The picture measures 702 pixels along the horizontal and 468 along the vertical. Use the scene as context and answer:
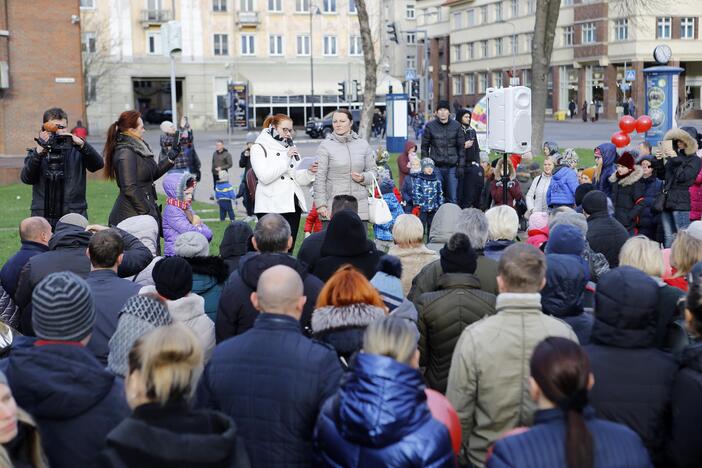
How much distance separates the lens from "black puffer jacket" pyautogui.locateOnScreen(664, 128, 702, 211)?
12219 mm

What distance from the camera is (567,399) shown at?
3.70 meters

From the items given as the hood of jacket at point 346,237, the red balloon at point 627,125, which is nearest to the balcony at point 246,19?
the red balloon at point 627,125

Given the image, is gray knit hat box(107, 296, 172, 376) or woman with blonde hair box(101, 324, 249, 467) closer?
woman with blonde hair box(101, 324, 249, 467)

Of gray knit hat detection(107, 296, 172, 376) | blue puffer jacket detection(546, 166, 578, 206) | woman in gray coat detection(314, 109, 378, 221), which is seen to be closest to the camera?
gray knit hat detection(107, 296, 172, 376)

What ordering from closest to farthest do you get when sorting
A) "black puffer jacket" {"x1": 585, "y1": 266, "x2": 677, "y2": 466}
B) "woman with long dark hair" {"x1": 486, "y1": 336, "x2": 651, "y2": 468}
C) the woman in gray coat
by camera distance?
"woman with long dark hair" {"x1": 486, "y1": 336, "x2": 651, "y2": 468} < "black puffer jacket" {"x1": 585, "y1": 266, "x2": 677, "y2": 466} < the woman in gray coat

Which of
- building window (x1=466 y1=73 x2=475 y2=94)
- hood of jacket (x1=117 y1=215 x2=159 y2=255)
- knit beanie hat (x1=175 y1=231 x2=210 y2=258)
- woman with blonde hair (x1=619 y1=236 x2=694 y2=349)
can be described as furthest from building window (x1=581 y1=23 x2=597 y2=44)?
woman with blonde hair (x1=619 y1=236 x2=694 y2=349)

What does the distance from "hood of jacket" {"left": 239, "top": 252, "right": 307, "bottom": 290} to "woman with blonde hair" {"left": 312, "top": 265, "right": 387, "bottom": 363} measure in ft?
2.43

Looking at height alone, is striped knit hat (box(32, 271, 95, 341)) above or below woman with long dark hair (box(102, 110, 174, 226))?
below

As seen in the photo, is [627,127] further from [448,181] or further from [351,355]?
[351,355]

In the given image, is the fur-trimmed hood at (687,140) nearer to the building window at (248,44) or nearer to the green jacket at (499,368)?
the green jacket at (499,368)

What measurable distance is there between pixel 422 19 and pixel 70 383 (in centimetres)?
10781

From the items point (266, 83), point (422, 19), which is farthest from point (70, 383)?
point (422, 19)

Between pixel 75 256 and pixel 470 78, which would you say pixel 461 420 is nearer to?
pixel 75 256

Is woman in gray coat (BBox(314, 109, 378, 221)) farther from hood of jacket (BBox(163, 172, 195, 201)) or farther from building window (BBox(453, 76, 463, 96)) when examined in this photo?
building window (BBox(453, 76, 463, 96))
